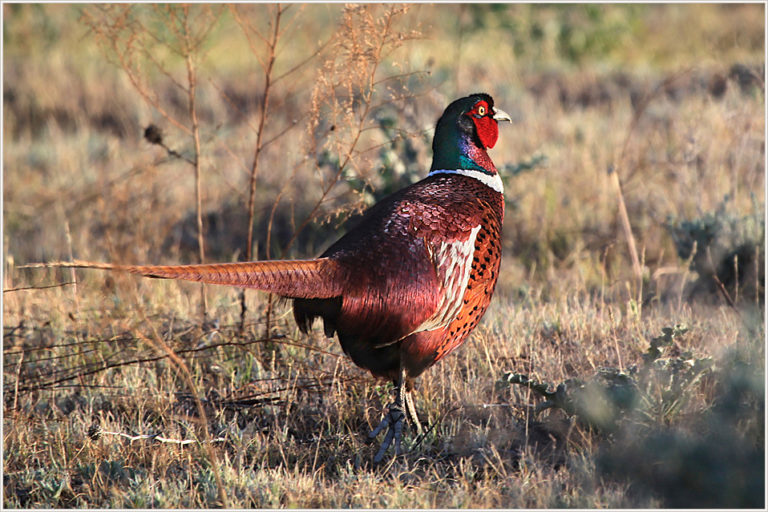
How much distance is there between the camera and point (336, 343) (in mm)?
4086

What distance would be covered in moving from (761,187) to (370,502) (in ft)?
13.8

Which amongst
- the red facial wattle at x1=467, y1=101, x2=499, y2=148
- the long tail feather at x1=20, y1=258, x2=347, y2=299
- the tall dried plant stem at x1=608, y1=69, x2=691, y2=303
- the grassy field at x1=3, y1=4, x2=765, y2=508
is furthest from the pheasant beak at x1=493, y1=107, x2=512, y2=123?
the tall dried plant stem at x1=608, y1=69, x2=691, y2=303

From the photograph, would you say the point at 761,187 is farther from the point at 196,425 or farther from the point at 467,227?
the point at 196,425

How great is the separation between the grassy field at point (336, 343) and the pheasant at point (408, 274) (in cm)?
33

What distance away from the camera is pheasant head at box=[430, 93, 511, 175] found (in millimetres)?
3418

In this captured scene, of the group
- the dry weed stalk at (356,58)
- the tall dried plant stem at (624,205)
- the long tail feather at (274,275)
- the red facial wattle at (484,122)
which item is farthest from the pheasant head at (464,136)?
the tall dried plant stem at (624,205)

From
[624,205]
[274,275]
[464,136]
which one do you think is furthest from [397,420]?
[624,205]

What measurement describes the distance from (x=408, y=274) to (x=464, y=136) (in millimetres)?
742

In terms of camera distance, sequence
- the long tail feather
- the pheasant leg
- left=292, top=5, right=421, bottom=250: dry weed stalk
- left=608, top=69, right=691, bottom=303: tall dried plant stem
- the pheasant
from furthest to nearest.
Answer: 1. left=608, top=69, right=691, bottom=303: tall dried plant stem
2. left=292, top=5, right=421, bottom=250: dry weed stalk
3. the pheasant leg
4. the pheasant
5. the long tail feather

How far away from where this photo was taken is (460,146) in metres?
3.42

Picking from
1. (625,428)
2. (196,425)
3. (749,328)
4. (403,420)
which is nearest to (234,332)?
(196,425)

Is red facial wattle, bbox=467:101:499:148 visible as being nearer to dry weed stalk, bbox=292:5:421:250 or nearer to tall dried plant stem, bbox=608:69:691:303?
dry weed stalk, bbox=292:5:421:250

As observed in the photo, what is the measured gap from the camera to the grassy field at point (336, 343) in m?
2.98

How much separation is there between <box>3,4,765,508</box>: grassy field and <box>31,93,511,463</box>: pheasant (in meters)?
0.33
